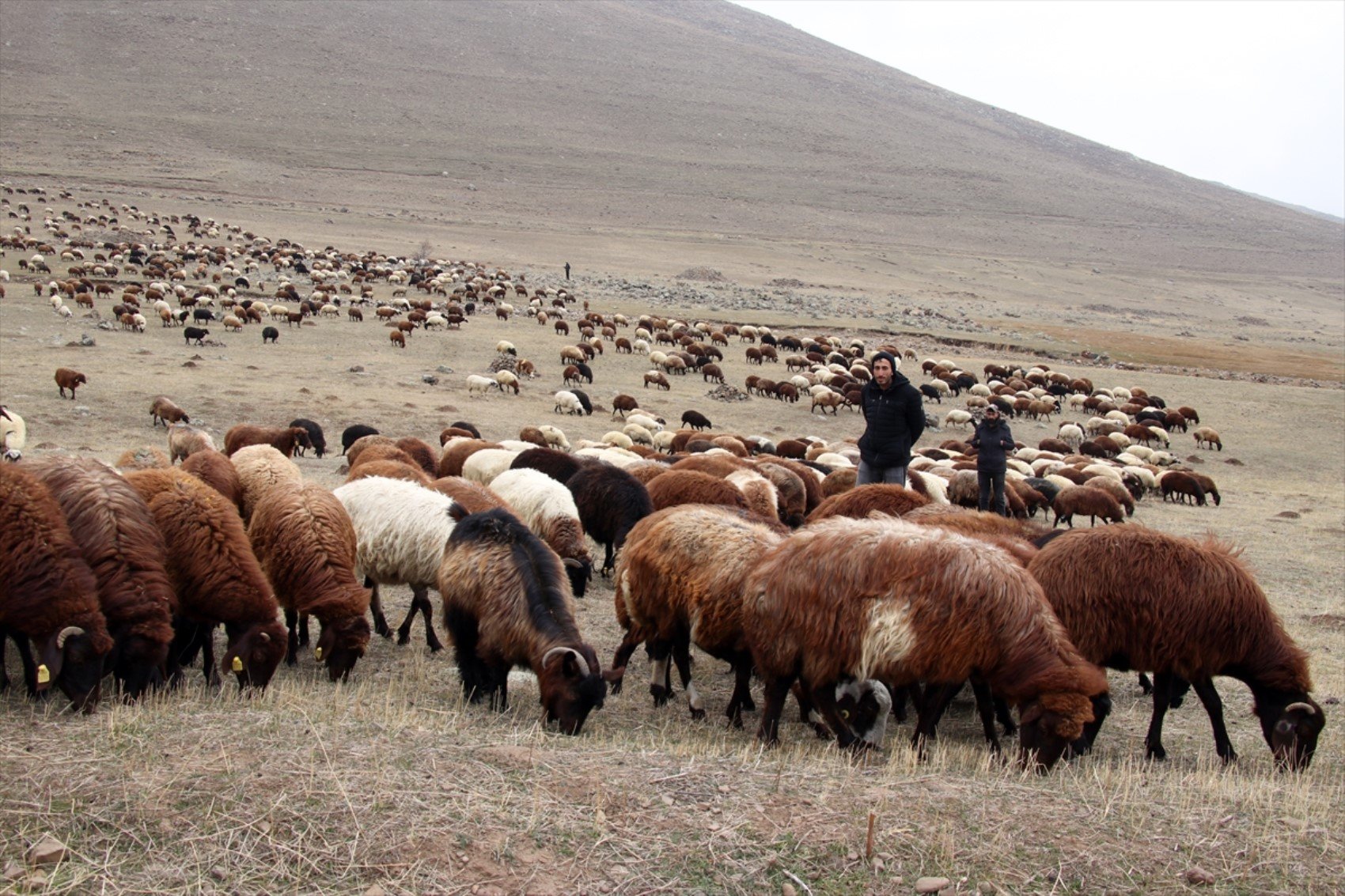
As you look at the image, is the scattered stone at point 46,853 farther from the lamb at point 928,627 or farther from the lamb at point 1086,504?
the lamb at point 1086,504

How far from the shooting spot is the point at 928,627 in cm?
552

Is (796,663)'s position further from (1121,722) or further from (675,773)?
(1121,722)

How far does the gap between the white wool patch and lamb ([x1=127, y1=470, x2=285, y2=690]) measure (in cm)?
385

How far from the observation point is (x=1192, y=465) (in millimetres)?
24516

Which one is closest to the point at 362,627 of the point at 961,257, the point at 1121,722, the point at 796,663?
the point at 796,663

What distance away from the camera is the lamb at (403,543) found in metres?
8.20

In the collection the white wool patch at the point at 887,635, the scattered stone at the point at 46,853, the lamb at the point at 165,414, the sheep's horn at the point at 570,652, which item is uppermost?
the white wool patch at the point at 887,635

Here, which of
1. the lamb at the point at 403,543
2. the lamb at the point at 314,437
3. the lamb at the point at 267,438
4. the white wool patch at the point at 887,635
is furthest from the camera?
the lamb at the point at 314,437

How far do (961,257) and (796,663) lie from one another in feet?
267

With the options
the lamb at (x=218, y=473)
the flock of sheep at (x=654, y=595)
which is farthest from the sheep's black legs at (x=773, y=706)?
the lamb at (x=218, y=473)

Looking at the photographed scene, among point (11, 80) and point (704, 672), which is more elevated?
point (11, 80)

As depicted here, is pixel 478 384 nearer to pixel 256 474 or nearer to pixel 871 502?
pixel 256 474

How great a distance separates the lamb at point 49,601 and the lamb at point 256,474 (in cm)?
263

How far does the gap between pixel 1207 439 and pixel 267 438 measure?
2331 centimetres
